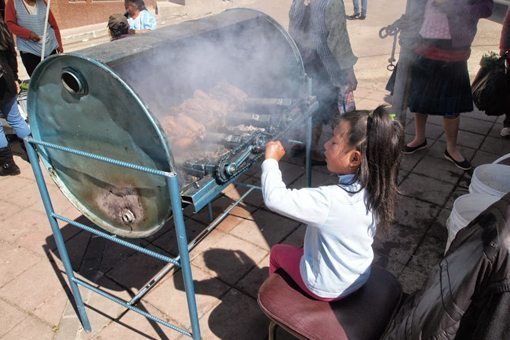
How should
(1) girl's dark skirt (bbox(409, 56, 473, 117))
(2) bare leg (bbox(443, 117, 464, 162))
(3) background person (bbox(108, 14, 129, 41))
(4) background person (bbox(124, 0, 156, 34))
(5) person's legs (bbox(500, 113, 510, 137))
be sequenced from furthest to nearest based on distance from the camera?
(4) background person (bbox(124, 0, 156, 34)) → (3) background person (bbox(108, 14, 129, 41)) → (5) person's legs (bbox(500, 113, 510, 137)) → (2) bare leg (bbox(443, 117, 464, 162)) → (1) girl's dark skirt (bbox(409, 56, 473, 117))

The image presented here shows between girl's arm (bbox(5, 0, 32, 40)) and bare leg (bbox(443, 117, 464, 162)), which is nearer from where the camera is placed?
bare leg (bbox(443, 117, 464, 162))

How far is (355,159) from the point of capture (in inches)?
70.7

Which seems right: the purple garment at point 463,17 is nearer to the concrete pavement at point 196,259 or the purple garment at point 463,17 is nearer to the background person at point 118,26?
the concrete pavement at point 196,259

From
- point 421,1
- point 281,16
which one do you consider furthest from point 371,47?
point 421,1

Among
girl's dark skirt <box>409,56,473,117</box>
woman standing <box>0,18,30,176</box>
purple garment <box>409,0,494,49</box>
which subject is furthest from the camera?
woman standing <box>0,18,30,176</box>

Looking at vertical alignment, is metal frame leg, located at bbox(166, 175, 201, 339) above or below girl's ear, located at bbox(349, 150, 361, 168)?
below

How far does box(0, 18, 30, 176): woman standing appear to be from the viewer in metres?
4.43

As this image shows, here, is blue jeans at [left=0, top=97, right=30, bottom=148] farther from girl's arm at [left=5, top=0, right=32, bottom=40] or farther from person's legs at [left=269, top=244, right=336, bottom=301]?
person's legs at [left=269, top=244, right=336, bottom=301]

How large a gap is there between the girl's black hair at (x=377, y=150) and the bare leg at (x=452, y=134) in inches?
113

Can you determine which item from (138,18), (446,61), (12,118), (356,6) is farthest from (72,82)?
(356,6)

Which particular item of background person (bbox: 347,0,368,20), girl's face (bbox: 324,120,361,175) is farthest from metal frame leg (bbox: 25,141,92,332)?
background person (bbox: 347,0,368,20)

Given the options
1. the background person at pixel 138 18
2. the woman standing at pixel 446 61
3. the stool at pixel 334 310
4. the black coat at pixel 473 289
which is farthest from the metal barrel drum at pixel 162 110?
the background person at pixel 138 18

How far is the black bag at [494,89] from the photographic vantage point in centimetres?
467

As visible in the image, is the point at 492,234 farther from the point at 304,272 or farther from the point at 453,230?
the point at 453,230
